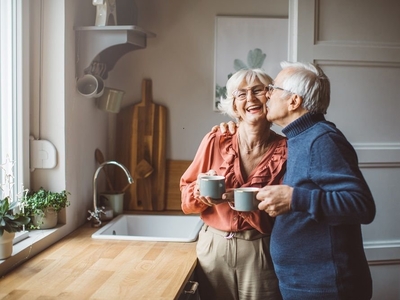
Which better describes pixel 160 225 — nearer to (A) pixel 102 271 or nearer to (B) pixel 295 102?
(A) pixel 102 271

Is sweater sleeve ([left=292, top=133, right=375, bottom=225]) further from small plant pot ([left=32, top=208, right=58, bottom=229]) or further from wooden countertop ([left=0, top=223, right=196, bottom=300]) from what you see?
small plant pot ([left=32, top=208, right=58, bottom=229])

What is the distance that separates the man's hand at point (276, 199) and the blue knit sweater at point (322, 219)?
22 millimetres

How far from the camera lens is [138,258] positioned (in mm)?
1897

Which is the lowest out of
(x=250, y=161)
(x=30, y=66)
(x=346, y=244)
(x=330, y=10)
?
(x=346, y=244)

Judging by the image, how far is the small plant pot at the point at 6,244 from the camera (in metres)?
1.65

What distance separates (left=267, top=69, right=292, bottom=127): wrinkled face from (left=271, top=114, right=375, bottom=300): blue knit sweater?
0.15ft

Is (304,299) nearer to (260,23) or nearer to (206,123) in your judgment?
(206,123)

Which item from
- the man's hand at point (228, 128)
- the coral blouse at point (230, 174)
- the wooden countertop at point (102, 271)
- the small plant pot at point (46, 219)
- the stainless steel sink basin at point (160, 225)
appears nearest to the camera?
the wooden countertop at point (102, 271)

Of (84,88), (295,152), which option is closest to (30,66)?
(84,88)

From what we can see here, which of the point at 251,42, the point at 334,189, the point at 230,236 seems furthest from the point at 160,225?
the point at 334,189

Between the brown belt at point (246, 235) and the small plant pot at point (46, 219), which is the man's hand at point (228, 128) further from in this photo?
the small plant pot at point (46, 219)

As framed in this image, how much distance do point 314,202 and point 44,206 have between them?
110 centimetres

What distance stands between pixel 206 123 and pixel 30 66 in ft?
3.42

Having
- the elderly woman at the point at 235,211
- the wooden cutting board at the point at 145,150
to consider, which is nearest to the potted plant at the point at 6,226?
the elderly woman at the point at 235,211
